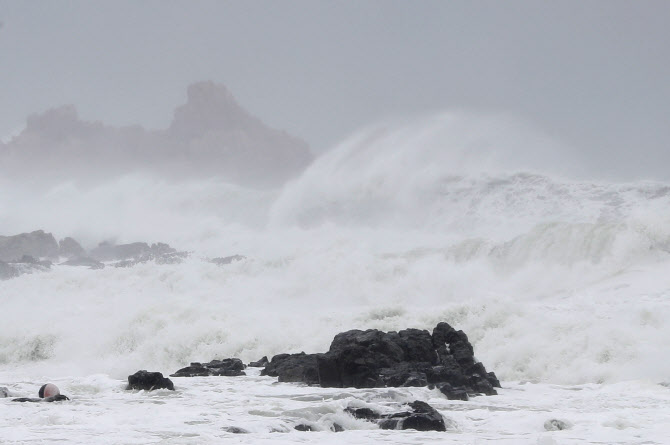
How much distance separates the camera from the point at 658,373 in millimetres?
12172

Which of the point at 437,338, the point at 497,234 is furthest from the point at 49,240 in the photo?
the point at 437,338

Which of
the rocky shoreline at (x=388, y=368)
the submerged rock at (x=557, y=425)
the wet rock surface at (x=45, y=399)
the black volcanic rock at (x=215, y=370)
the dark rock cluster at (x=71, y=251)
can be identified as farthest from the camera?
the dark rock cluster at (x=71, y=251)

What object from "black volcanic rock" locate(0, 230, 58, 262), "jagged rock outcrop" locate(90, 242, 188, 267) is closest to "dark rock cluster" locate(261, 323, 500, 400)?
"jagged rock outcrop" locate(90, 242, 188, 267)

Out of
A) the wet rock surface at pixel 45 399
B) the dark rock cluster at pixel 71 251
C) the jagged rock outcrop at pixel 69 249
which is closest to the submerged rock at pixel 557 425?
the wet rock surface at pixel 45 399

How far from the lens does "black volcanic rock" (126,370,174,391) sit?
36.5 ft

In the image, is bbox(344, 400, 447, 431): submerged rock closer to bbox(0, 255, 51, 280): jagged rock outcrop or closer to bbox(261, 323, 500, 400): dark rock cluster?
bbox(261, 323, 500, 400): dark rock cluster

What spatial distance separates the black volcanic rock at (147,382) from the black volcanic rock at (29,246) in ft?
195

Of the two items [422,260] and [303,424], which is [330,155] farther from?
[303,424]

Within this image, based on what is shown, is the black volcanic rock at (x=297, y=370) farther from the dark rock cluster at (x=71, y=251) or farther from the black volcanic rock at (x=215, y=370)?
the dark rock cluster at (x=71, y=251)

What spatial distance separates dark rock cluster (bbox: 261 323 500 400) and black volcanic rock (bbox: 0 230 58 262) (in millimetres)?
58715

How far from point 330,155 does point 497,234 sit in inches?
1049

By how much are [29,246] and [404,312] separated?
5519 cm

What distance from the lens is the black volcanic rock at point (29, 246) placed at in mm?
65375

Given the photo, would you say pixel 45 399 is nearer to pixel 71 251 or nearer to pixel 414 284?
pixel 414 284
